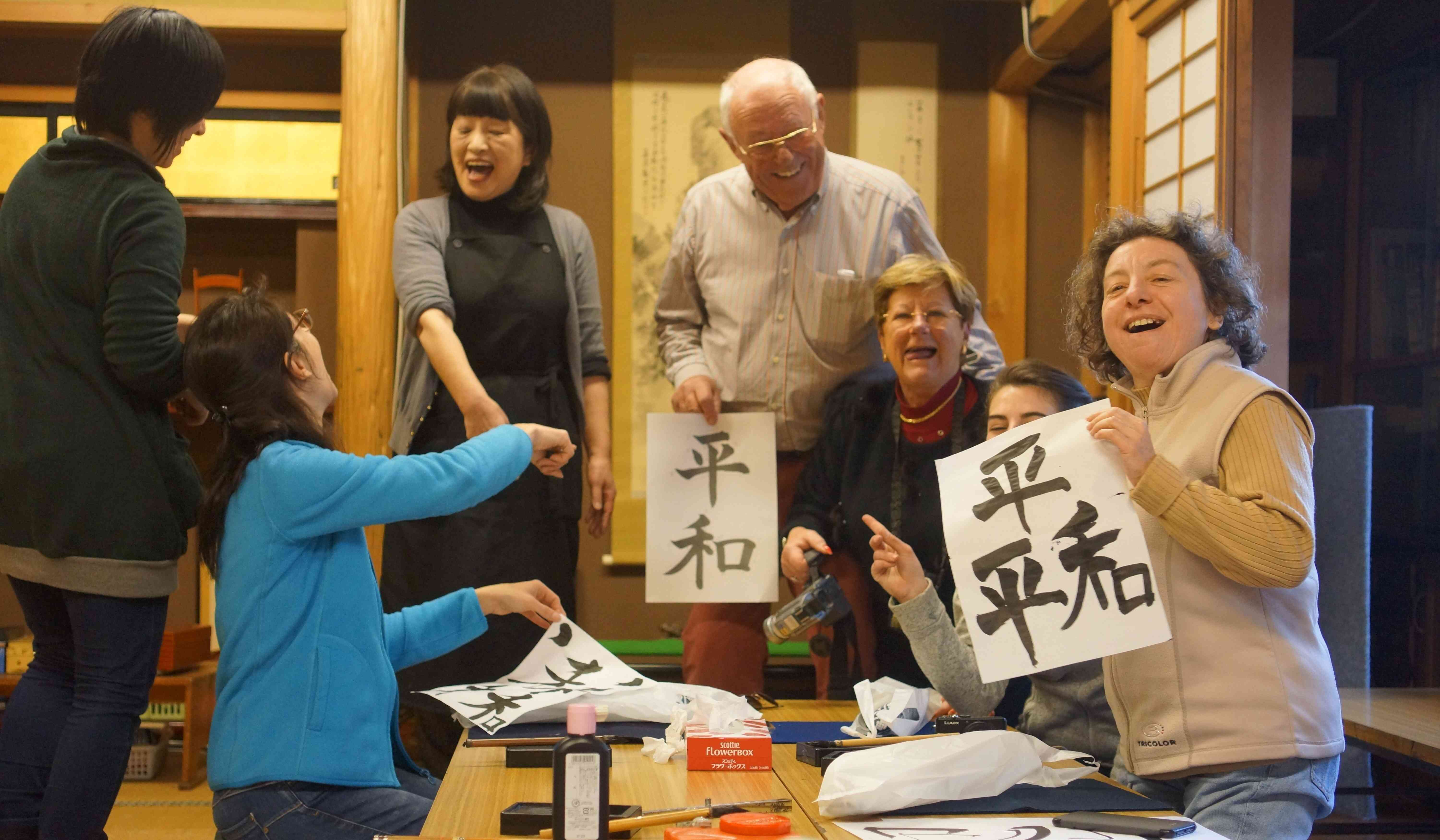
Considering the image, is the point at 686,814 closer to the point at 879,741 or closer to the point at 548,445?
the point at 879,741

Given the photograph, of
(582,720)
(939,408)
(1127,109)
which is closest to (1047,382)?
(939,408)

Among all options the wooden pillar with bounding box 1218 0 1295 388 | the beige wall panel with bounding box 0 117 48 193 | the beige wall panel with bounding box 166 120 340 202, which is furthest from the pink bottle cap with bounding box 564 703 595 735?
the beige wall panel with bounding box 0 117 48 193

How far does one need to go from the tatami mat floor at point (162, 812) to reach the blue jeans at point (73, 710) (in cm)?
133

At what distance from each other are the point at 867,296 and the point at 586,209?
2.05 m

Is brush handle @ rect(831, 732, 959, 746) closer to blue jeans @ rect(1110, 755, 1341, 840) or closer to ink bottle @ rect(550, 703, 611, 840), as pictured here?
blue jeans @ rect(1110, 755, 1341, 840)

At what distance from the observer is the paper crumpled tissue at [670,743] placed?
1498 millimetres

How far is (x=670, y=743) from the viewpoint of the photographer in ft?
5.08

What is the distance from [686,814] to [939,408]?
1375mm

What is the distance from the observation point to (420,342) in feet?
8.75

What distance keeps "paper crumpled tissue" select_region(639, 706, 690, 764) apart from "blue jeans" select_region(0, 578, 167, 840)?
79 cm

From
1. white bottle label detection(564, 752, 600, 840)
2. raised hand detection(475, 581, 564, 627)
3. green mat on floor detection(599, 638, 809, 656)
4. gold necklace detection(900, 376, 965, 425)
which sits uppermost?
gold necklace detection(900, 376, 965, 425)

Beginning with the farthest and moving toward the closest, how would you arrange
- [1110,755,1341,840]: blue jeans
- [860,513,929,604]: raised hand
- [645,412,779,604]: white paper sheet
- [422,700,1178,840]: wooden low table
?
1. [645,412,779,604]: white paper sheet
2. [860,513,929,604]: raised hand
3. [1110,755,1341,840]: blue jeans
4. [422,700,1178,840]: wooden low table

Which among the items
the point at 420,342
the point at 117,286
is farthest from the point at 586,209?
the point at 117,286

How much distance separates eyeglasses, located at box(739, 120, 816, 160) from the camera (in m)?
2.51
